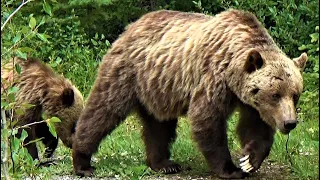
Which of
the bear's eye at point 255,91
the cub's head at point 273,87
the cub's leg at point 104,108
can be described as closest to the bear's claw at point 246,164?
the cub's head at point 273,87

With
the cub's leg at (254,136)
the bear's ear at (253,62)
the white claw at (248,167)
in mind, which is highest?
the bear's ear at (253,62)

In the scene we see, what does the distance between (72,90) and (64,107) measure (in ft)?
0.64

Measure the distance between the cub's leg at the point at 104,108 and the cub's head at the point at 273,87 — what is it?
4.23 feet

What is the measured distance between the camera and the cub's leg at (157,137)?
6.65 metres

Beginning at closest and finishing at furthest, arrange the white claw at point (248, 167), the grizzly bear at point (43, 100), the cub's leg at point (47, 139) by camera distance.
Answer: the white claw at point (248, 167) < the grizzly bear at point (43, 100) < the cub's leg at point (47, 139)

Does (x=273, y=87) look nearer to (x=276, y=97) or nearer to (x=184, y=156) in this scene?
(x=276, y=97)

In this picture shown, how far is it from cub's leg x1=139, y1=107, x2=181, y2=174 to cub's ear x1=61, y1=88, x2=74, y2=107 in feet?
3.50

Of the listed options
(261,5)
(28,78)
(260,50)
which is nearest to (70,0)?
(261,5)

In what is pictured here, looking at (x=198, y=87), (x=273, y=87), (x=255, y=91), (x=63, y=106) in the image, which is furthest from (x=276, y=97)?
(x=63, y=106)

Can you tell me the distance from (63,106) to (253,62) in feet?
8.97

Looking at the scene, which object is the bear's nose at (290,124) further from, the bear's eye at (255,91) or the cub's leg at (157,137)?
the cub's leg at (157,137)

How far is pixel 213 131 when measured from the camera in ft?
18.6

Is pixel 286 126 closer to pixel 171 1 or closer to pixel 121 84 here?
pixel 121 84

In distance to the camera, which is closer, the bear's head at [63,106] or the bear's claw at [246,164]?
the bear's claw at [246,164]
